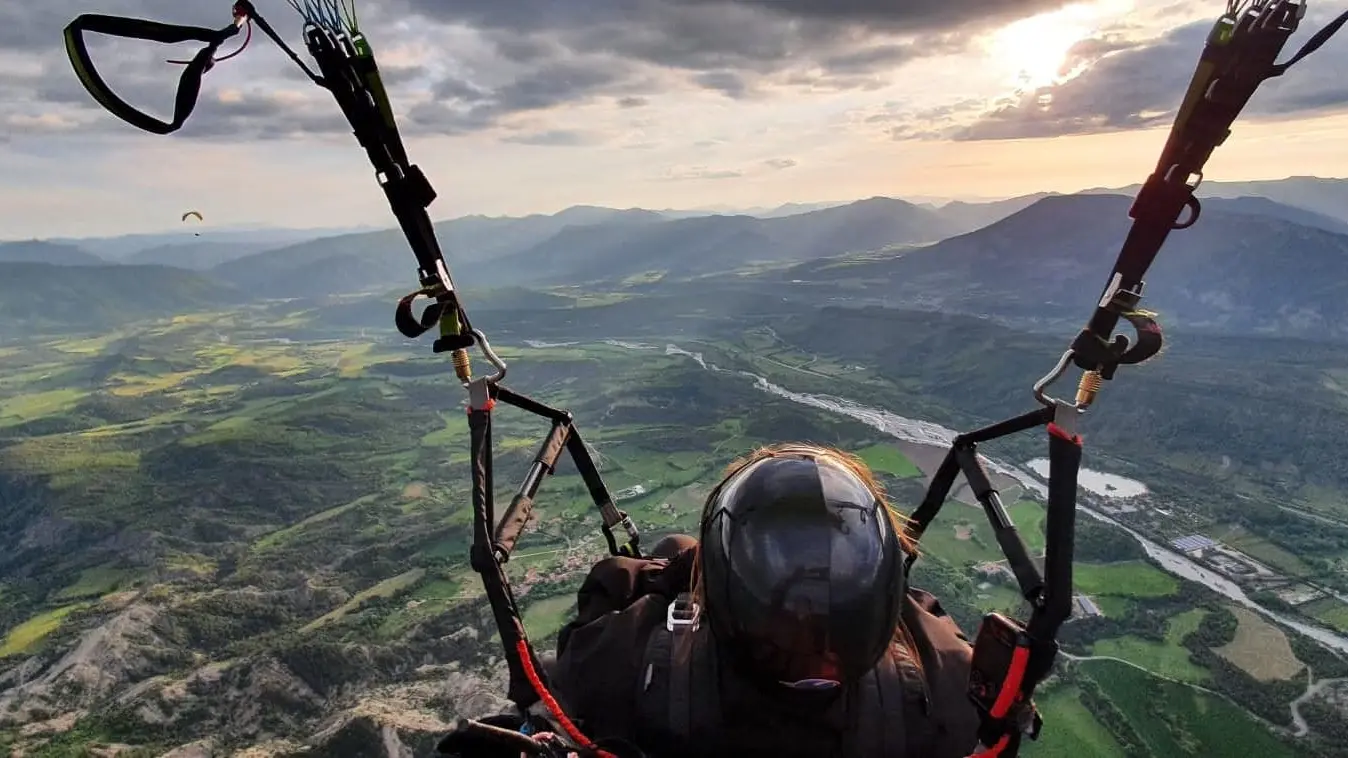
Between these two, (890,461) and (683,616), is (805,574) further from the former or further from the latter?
(890,461)

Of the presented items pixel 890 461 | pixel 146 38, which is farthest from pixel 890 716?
pixel 890 461

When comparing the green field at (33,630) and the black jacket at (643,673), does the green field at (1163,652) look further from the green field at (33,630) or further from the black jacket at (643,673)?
the green field at (33,630)

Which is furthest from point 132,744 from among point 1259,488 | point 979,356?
point 979,356

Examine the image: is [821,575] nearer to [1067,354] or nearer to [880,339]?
[1067,354]

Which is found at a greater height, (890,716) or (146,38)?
(146,38)

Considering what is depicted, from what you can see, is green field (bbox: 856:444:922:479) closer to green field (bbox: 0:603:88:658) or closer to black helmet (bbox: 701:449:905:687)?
black helmet (bbox: 701:449:905:687)
